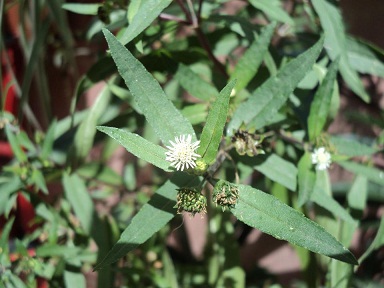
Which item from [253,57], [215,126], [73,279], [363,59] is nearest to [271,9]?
[253,57]

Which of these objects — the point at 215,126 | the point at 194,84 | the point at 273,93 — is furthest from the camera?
the point at 194,84

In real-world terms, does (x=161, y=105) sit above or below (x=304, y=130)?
above

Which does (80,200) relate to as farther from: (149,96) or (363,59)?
(363,59)

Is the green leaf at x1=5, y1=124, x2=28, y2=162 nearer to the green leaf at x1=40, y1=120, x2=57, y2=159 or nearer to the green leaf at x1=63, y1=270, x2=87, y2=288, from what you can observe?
the green leaf at x1=40, y1=120, x2=57, y2=159

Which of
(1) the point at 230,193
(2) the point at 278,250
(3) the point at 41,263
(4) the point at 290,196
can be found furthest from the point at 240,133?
(2) the point at 278,250

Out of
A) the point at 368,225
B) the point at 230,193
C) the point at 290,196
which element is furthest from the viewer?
the point at 368,225

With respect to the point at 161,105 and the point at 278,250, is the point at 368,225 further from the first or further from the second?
the point at 161,105
